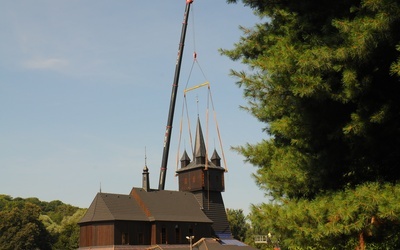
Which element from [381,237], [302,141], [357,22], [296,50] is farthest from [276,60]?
[381,237]

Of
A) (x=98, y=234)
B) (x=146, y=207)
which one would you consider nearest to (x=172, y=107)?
(x=146, y=207)

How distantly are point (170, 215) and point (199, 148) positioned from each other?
9421mm

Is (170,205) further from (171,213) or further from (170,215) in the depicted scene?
(170,215)

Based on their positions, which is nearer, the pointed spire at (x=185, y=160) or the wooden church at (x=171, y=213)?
the wooden church at (x=171, y=213)

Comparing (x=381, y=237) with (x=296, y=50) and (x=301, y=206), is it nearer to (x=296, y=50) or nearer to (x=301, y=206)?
(x=301, y=206)

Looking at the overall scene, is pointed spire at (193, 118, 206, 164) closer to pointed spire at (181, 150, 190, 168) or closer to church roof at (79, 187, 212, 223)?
pointed spire at (181, 150, 190, 168)

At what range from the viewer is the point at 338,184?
33.7 ft

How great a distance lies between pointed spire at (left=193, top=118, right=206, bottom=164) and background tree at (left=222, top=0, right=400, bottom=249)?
4684cm

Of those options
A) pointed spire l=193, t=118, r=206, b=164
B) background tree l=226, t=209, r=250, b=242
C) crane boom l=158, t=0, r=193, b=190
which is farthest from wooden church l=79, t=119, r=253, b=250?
background tree l=226, t=209, r=250, b=242

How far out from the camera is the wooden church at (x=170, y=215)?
49.7m

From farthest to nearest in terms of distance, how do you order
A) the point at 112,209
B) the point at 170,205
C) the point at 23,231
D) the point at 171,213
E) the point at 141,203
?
the point at 23,231 < the point at 170,205 < the point at 171,213 < the point at 141,203 < the point at 112,209

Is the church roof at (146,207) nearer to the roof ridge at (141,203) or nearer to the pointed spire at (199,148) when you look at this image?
the roof ridge at (141,203)

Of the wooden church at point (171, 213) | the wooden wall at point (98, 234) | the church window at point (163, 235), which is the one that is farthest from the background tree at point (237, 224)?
the wooden wall at point (98, 234)

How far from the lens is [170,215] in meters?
53.9
